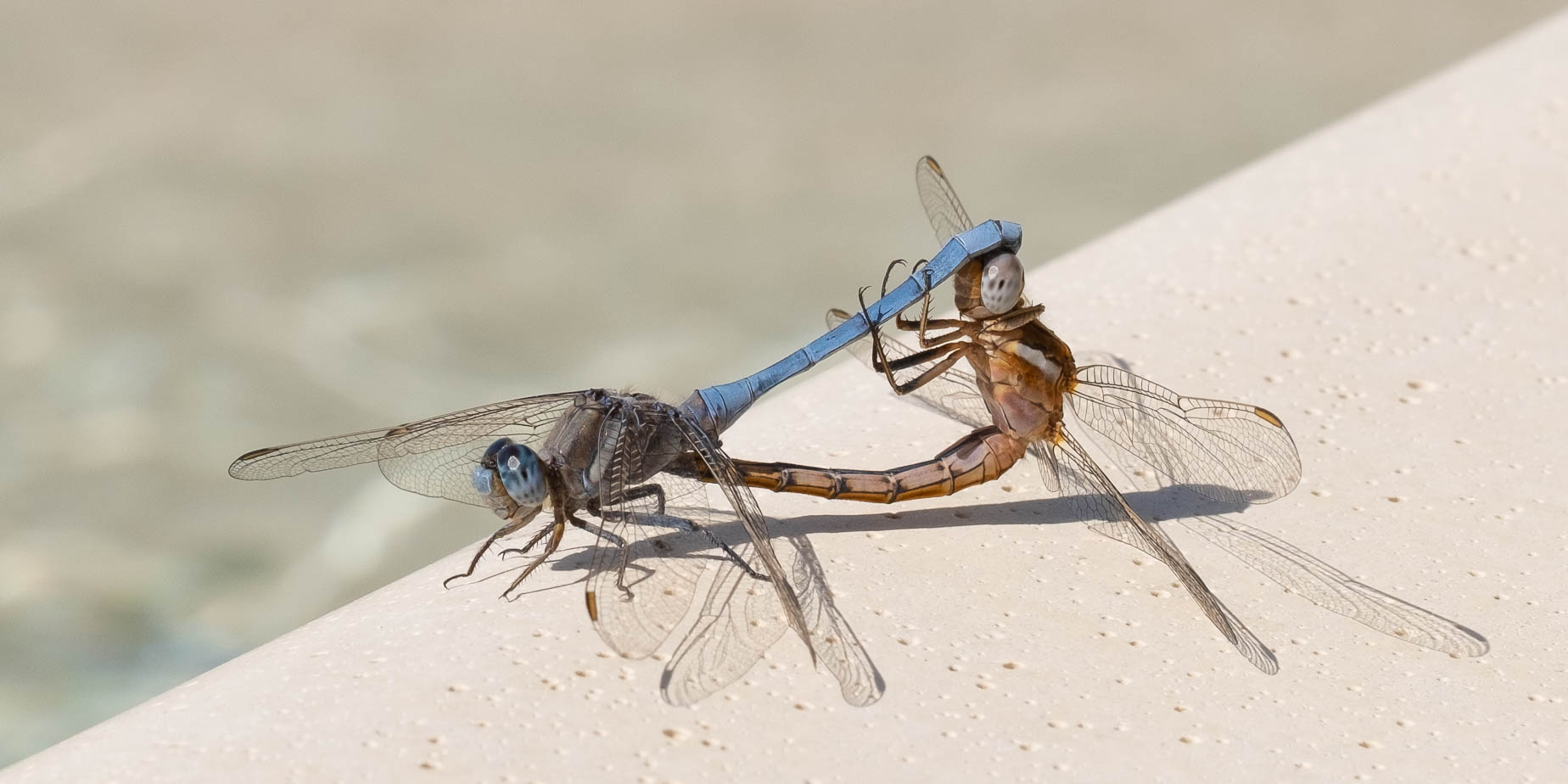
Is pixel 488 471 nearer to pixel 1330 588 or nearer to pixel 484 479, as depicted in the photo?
pixel 484 479

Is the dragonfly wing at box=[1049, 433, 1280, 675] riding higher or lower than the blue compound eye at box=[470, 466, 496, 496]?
lower

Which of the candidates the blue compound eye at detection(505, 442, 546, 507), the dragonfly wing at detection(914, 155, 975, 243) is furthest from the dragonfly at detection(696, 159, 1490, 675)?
the blue compound eye at detection(505, 442, 546, 507)

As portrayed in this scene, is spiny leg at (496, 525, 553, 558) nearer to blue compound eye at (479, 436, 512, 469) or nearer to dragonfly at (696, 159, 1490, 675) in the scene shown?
blue compound eye at (479, 436, 512, 469)

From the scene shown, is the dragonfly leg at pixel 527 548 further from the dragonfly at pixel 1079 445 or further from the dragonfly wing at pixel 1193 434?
the dragonfly wing at pixel 1193 434

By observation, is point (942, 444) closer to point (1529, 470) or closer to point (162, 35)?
point (1529, 470)

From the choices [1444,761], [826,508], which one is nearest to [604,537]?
[826,508]

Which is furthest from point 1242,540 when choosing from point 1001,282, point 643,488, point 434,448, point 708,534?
point 434,448
